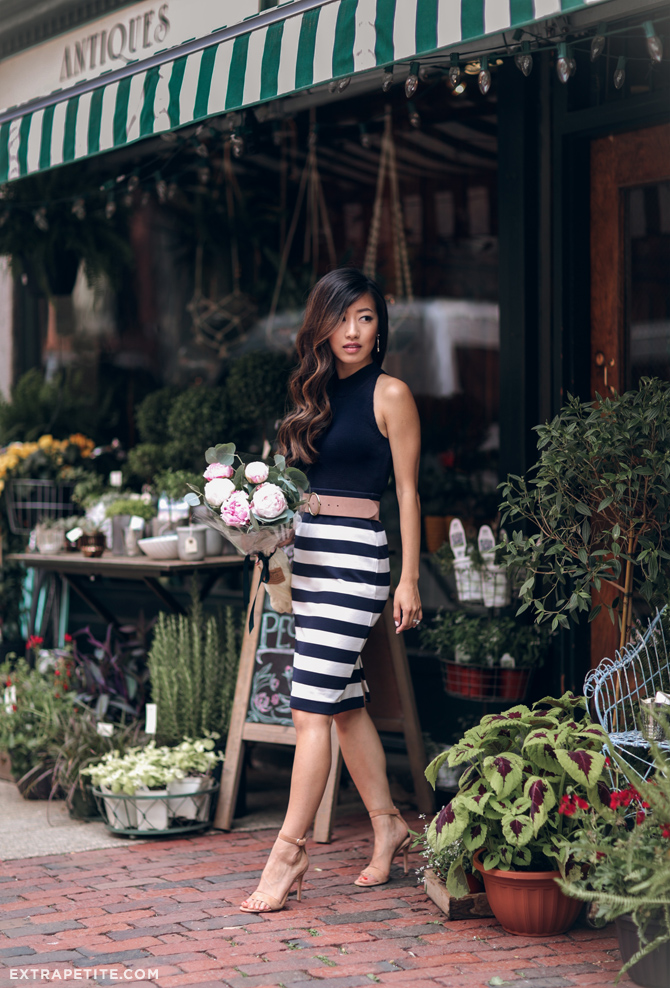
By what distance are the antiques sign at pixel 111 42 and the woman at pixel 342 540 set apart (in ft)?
5.15

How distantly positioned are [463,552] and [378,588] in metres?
1.18

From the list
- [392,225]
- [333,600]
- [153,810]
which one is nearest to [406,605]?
[333,600]

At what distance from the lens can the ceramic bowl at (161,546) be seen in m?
5.45

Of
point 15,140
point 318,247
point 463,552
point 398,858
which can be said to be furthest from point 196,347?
point 398,858

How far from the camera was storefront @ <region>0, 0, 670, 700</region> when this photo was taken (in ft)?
14.0

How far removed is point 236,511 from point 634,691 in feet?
4.68

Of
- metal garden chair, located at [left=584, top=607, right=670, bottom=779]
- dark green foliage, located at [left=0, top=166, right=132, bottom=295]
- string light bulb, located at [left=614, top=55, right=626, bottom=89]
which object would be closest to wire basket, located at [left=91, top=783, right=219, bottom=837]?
metal garden chair, located at [left=584, top=607, right=670, bottom=779]

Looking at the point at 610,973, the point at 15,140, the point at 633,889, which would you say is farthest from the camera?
the point at 15,140

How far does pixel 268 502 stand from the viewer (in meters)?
3.70

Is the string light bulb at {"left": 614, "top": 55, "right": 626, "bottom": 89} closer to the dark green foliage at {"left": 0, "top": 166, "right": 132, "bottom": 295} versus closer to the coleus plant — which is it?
the coleus plant

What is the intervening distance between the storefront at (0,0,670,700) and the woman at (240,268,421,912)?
910mm

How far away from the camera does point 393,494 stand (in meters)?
6.46

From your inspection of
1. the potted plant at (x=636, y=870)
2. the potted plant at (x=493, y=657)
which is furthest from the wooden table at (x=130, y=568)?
the potted plant at (x=636, y=870)

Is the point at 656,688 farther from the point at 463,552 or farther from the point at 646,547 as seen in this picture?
the point at 463,552
